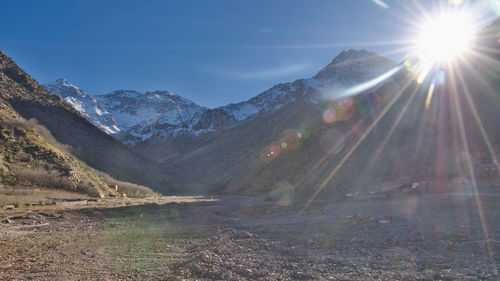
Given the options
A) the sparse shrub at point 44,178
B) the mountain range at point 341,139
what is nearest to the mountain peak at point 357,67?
the mountain range at point 341,139

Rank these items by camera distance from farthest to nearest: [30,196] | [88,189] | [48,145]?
[48,145], [88,189], [30,196]

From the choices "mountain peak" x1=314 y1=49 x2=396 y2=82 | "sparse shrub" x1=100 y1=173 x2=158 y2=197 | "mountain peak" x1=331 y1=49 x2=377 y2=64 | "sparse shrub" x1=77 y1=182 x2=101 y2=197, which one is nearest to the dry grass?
"sparse shrub" x1=77 y1=182 x2=101 y2=197

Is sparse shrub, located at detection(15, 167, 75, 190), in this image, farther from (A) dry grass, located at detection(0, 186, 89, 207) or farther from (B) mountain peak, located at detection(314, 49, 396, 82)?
(B) mountain peak, located at detection(314, 49, 396, 82)

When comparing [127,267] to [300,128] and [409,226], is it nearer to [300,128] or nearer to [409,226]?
[409,226]

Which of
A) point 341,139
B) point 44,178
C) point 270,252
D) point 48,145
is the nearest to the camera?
point 270,252

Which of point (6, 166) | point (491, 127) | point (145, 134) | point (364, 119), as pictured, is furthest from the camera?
point (145, 134)

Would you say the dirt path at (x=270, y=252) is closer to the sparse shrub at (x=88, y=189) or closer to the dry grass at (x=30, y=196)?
the dry grass at (x=30, y=196)

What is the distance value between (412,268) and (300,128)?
68.9m

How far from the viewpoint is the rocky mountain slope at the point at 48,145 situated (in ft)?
91.0

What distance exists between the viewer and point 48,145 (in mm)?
33562

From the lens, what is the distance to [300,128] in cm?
7469

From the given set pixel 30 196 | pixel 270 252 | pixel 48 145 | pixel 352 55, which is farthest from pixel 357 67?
pixel 270 252

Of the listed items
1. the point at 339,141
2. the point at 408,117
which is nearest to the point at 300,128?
the point at 339,141

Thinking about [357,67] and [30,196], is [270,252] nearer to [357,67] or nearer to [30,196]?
[30,196]
